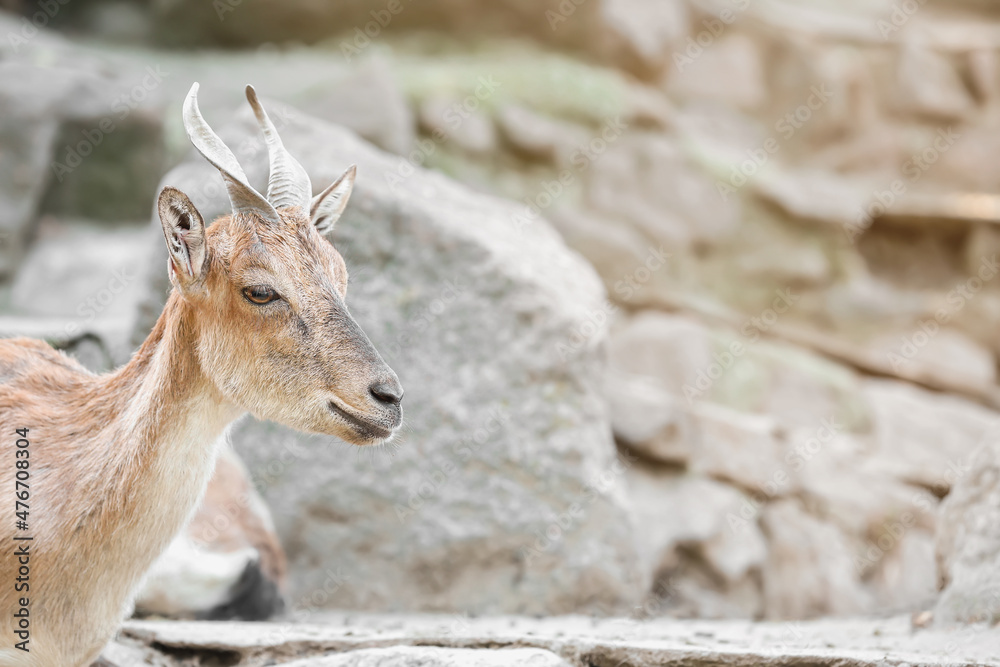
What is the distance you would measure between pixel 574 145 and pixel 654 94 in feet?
6.92

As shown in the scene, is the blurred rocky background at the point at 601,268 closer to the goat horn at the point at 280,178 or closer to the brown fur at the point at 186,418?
the goat horn at the point at 280,178

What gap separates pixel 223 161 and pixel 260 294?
51 cm

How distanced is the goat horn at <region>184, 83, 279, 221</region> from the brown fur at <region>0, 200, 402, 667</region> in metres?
0.05

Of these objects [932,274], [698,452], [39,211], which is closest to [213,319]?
[698,452]

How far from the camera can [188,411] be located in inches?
139

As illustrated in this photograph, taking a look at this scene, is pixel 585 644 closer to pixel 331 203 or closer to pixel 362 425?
pixel 362 425

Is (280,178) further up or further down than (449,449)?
further up

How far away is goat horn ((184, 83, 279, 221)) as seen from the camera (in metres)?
3.37

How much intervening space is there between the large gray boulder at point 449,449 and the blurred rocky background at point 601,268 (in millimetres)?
22

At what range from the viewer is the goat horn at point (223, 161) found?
337 centimetres

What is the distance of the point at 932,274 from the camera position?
13984 mm

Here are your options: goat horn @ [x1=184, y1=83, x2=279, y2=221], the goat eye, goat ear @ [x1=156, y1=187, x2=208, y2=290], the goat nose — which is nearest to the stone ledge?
the goat nose

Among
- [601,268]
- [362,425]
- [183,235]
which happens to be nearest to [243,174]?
[183,235]

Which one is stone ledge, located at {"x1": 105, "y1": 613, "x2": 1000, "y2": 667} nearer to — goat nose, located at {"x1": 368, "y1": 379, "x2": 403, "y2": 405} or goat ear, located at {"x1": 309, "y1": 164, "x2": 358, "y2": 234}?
goat nose, located at {"x1": 368, "y1": 379, "x2": 403, "y2": 405}
